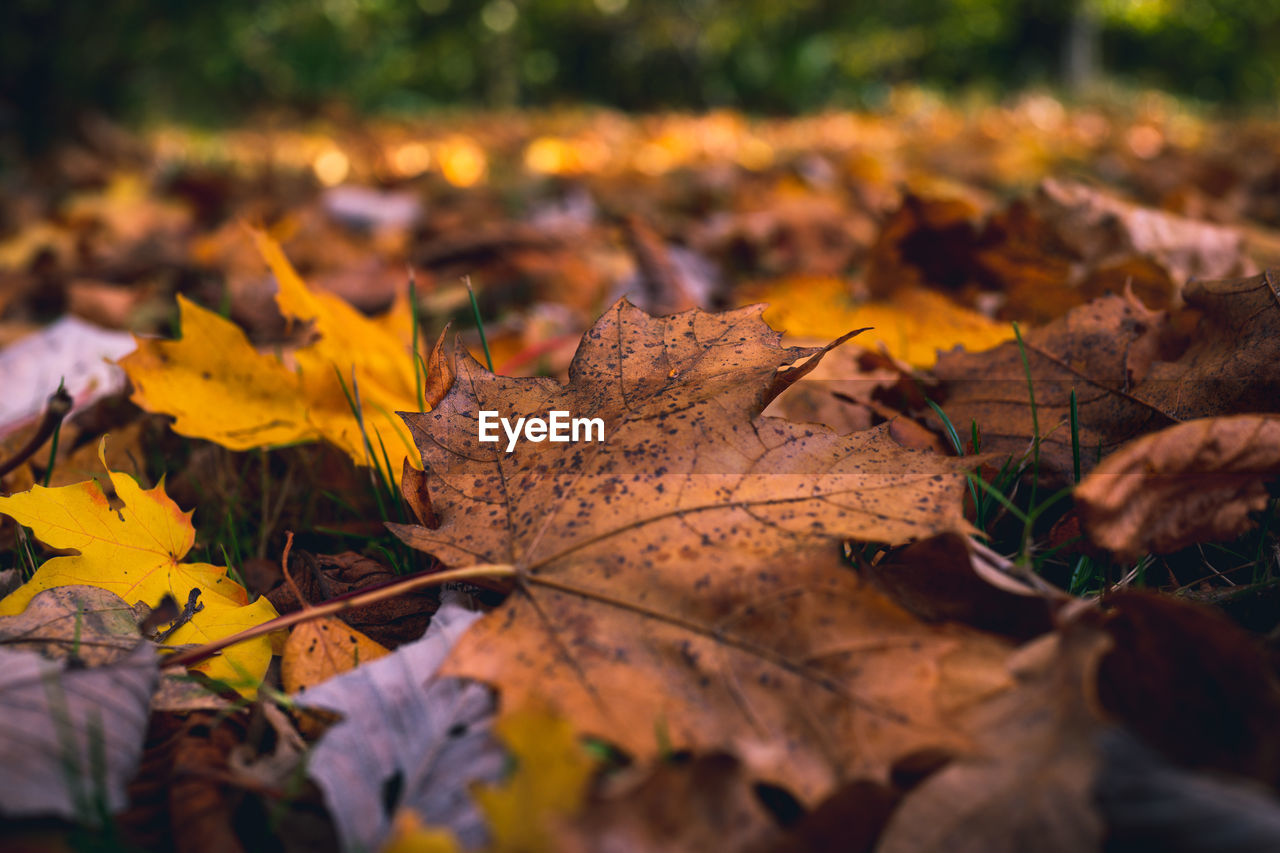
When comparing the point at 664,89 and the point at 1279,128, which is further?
the point at 664,89

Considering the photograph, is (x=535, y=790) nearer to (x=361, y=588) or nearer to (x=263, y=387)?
(x=361, y=588)

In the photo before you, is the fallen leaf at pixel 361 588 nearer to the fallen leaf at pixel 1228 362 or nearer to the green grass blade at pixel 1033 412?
the green grass blade at pixel 1033 412

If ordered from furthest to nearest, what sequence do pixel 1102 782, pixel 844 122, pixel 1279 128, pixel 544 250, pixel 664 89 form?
1. pixel 664 89
2. pixel 844 122
3. pixel 1279 128
4. pixel 544 250
5. pixel 1102 782

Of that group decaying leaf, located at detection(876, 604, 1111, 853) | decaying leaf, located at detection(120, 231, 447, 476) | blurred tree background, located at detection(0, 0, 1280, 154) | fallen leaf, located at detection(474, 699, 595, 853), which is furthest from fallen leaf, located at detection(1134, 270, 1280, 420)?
blurred tree background, located at detection(0, 0, 1280, 154)

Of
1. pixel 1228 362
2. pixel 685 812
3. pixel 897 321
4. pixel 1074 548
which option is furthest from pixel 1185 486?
Result: pixel 897 321

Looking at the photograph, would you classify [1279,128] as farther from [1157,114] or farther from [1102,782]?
[1102,782]

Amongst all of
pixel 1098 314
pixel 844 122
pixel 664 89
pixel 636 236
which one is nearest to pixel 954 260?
pixel 1098 314
